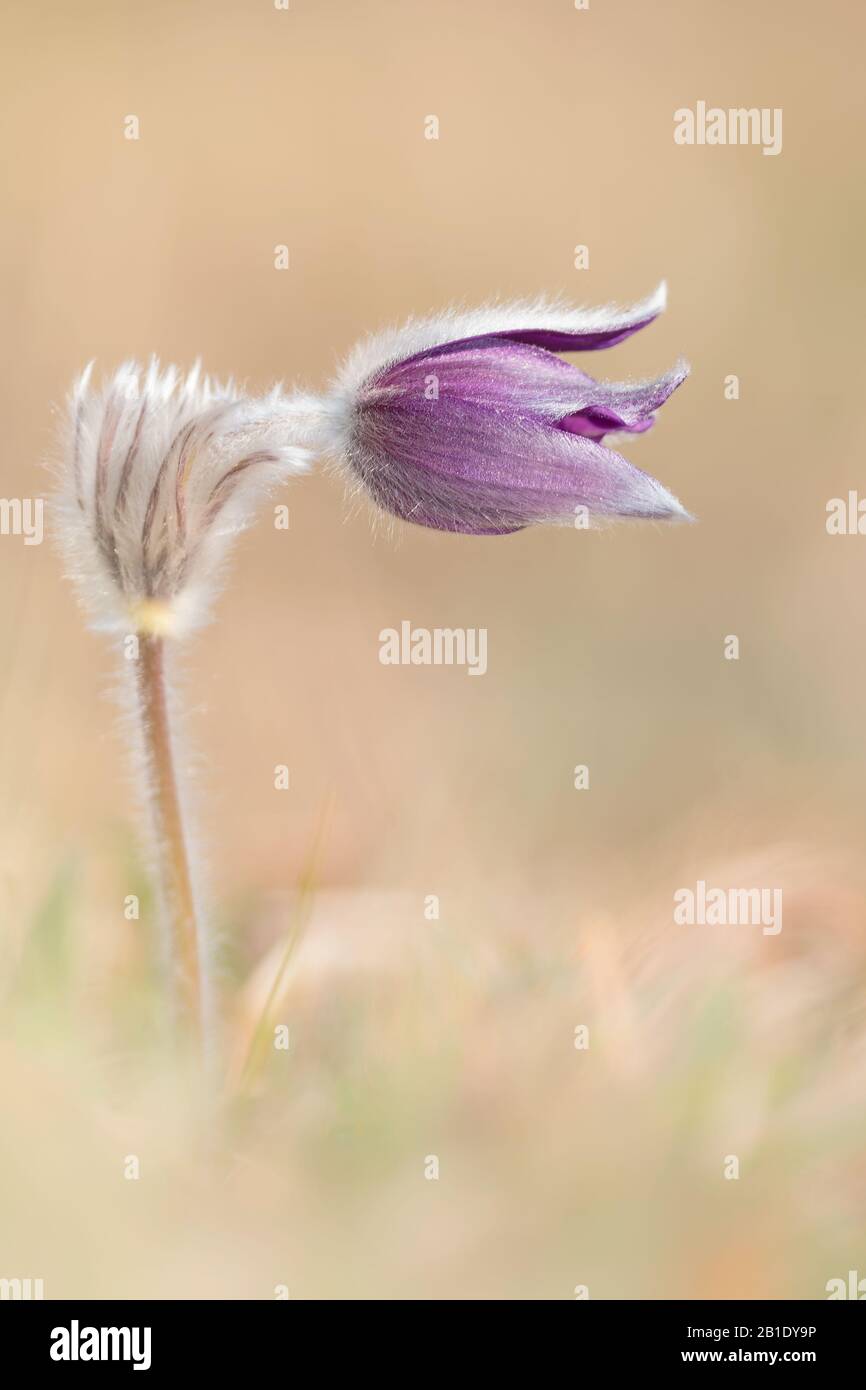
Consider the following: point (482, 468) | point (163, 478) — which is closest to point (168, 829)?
point (163, 478)

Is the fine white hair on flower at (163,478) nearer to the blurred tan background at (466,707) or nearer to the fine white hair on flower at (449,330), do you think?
the fine white hair on flower at (449,330)

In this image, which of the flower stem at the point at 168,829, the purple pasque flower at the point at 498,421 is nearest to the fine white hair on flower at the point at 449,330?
the purple pasque flower at the point at 498,421

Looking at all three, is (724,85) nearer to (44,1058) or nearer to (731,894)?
(731,894)

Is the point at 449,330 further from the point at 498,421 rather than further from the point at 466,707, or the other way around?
the point at 466,707

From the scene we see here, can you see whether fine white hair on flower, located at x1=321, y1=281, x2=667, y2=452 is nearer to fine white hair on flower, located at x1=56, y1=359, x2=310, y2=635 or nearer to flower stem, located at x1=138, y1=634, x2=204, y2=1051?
fine white hair on flower, located at x1=56, y1=359, x2=310, y2=635

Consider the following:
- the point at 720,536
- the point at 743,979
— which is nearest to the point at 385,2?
the point at 720,536
